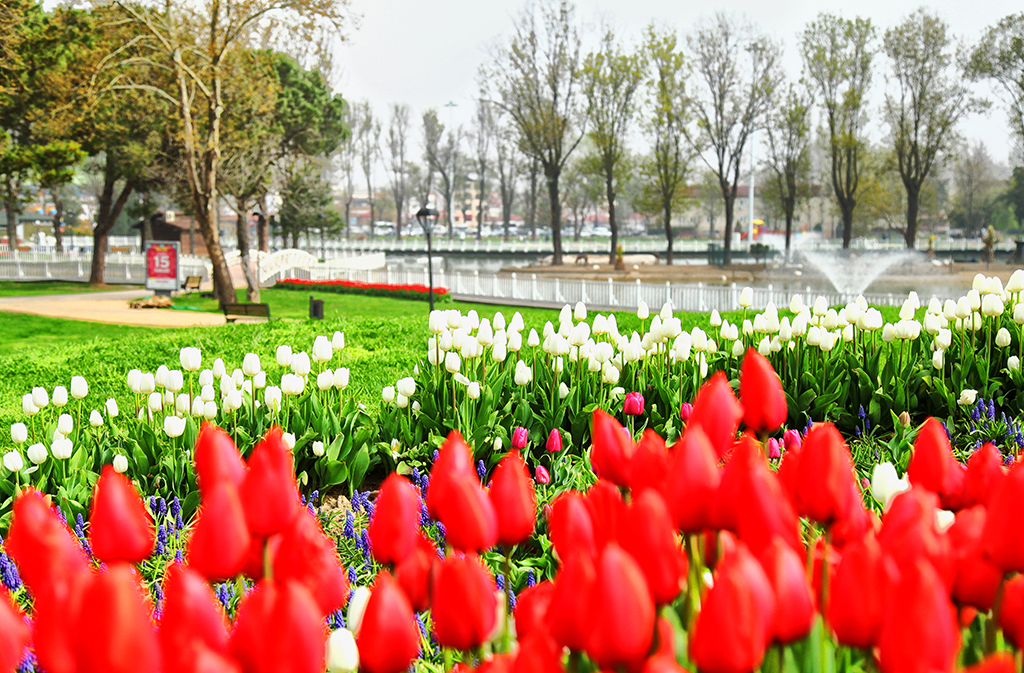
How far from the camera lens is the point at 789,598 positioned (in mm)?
1092

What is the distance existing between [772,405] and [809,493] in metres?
0.36

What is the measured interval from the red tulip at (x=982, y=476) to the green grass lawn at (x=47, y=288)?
1326 inches

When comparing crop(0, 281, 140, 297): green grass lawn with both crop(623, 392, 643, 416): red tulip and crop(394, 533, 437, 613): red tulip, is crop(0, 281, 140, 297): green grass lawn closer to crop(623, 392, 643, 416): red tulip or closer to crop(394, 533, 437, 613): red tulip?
crop(623, 392, 643, 416): red tulip

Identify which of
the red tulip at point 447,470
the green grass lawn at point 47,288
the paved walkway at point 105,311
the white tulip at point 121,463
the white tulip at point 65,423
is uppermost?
the red tulip at point 447,470

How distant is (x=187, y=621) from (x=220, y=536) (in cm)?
20

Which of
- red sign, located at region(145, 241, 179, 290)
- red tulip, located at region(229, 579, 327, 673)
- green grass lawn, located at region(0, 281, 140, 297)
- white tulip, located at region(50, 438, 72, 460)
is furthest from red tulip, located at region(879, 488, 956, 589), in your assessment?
green grass lawn, located at region(0, 281, 140, 297)

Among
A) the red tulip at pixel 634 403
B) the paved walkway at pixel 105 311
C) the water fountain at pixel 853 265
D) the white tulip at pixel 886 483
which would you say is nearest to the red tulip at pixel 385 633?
the white tulip at pixel 886 483

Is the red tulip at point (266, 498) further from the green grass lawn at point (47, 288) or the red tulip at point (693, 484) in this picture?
the green grass lawn at point (47, 288)

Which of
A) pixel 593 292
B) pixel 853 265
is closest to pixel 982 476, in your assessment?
pixel 593 292

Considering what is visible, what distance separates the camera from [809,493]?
1.41 metres

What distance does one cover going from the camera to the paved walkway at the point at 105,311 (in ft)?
67.5

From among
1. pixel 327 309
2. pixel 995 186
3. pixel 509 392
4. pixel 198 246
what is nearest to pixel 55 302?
pixel 327 309

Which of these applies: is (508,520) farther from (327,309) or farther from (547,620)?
(327,309)

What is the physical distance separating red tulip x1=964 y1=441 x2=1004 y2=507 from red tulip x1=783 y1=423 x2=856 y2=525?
12.2 inches
